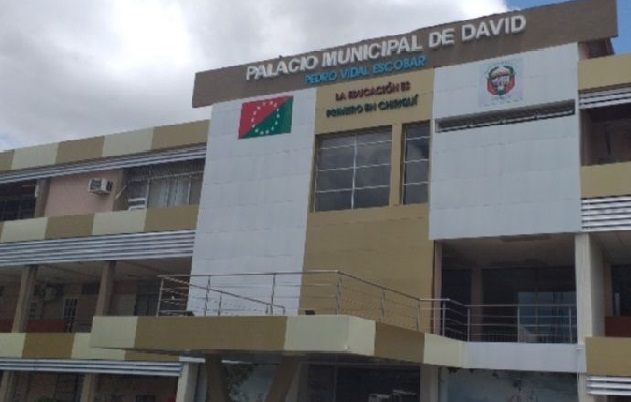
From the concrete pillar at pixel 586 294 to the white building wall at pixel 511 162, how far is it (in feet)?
1.59

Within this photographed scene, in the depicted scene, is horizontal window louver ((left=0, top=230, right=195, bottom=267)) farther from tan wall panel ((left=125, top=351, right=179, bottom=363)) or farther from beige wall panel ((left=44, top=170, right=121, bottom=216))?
tan wall panel ((left=125, top=351, right=179, bottom=363))

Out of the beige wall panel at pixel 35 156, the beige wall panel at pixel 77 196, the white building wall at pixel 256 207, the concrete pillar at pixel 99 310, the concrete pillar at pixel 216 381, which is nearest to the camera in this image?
the concrete pillar at pixel 216 381

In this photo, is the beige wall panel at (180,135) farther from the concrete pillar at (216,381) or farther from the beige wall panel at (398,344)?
the beige wall panel at (398,344)

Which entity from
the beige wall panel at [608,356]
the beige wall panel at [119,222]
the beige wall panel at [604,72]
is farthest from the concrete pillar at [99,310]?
the beige wall panel at [604,72]

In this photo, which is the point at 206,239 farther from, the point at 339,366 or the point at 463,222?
the point at 463,222

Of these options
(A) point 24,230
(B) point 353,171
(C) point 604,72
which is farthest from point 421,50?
(A) point 24,230

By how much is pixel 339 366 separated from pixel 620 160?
9149 mm

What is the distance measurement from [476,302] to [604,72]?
24.0 feet

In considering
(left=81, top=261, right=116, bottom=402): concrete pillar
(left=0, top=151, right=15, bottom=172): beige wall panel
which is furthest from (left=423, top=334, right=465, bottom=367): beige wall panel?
(left=0, top=151, right=15, bottom=172): beige wall panel

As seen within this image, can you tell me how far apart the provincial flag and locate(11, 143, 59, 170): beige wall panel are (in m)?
→ 8.84

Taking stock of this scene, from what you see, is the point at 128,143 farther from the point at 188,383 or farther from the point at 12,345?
the point at 188,383

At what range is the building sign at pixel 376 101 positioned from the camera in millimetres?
20016

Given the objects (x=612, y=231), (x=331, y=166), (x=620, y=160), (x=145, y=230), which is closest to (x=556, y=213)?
(x=612, y=231)

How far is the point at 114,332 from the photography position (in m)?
15.7
